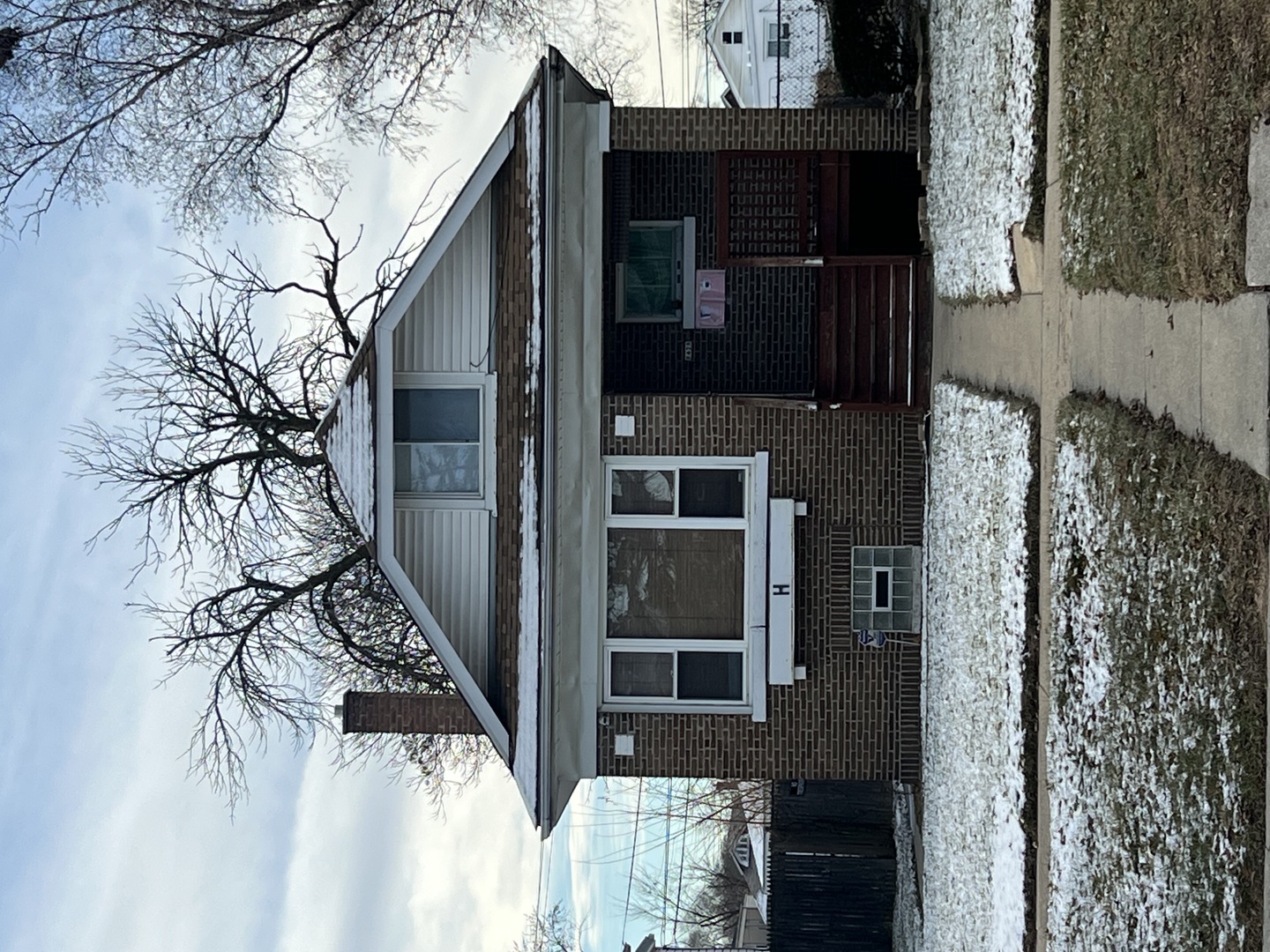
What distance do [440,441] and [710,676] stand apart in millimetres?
4396

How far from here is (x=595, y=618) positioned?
40.0 ft

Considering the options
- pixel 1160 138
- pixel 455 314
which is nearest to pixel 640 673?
pixel 455 314

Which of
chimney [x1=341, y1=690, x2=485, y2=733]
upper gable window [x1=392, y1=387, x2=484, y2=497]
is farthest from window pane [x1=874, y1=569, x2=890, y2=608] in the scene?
chimney [x1=341, y1=690, x2=485, y2=733]

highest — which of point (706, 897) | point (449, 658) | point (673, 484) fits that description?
point (673, 484)

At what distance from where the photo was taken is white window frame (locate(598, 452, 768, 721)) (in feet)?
40.1

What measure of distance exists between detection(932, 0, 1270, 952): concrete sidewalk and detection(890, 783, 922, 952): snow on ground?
621 cm

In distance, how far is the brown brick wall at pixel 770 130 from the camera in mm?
12422

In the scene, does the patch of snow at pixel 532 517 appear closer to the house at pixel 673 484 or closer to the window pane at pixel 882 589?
the house at pixel 673 484

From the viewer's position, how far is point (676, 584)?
12.5m

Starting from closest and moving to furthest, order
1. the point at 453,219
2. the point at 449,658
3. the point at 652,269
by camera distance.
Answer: the point at 453,219
the point at 449,658
the point at 652,269

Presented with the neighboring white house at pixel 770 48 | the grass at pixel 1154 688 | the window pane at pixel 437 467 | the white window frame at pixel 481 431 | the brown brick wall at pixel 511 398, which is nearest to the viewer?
the grass at pixel 1154 688

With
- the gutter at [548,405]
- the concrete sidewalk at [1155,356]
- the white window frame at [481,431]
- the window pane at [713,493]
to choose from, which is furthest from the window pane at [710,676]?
the concrete sidewalk at [1155,356]

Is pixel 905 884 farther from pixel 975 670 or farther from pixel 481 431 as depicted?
pixel 481 431

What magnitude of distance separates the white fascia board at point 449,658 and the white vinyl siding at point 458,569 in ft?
0.77
